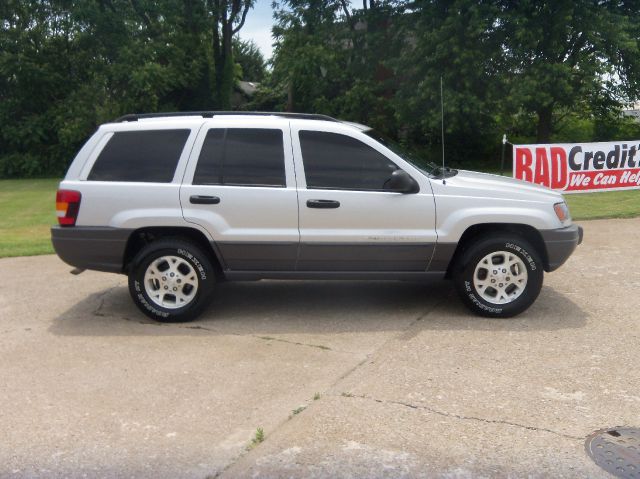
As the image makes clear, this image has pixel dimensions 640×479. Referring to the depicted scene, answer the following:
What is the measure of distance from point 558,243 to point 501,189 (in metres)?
0.69

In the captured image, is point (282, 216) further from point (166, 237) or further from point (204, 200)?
point (166, 237)

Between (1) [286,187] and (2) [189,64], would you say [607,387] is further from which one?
(2) [189,64]

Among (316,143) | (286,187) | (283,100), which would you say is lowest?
(286,187)

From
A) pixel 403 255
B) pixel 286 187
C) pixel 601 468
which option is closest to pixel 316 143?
pixel 286 187

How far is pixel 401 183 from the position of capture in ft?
18.2

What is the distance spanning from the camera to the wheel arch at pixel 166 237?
579 centimetres

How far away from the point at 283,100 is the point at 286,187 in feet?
107

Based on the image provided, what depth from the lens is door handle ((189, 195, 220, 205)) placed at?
566cm

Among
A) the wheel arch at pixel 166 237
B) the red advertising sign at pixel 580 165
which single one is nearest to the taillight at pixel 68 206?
the wheel arch at pixel 166 237

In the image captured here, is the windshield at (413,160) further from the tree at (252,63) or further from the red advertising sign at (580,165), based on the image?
the tree at (252,63)

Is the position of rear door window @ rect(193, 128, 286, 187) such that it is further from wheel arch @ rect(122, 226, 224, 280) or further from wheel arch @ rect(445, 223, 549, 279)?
wheel arch @ rect(445, 223, 549, 279)

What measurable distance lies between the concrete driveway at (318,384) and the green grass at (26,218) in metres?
2.95

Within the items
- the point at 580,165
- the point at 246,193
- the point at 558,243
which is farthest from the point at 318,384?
the point at 580,165

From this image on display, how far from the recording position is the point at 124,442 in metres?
3.63
